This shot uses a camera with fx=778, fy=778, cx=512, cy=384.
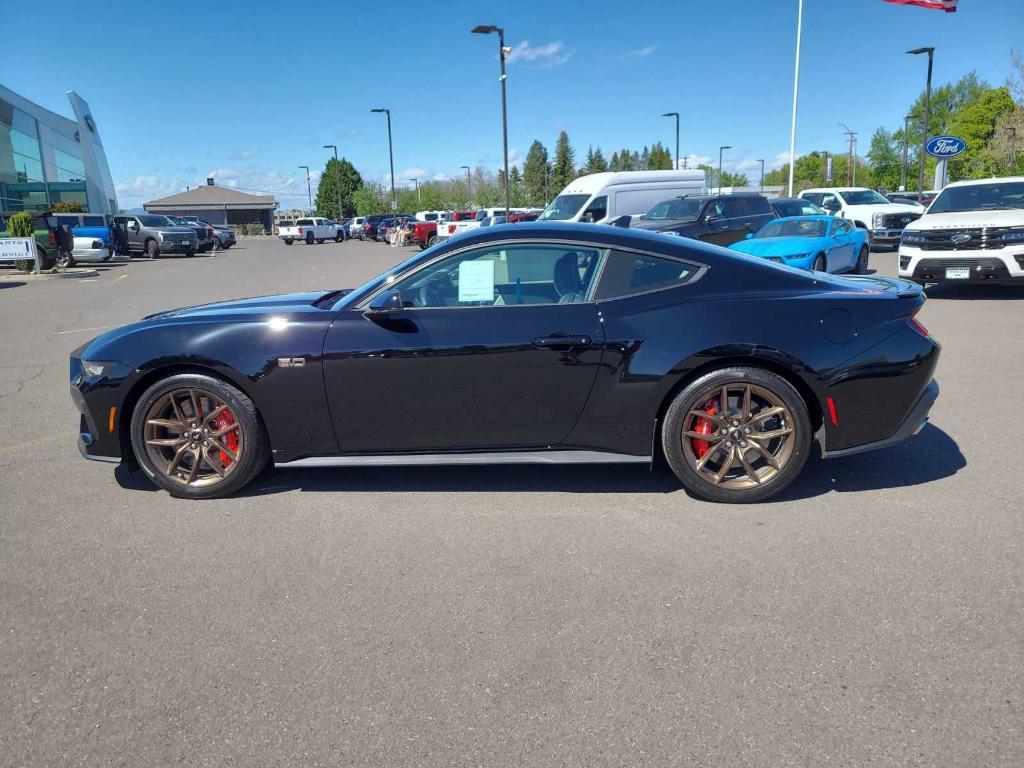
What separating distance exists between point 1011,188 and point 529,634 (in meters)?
12.5

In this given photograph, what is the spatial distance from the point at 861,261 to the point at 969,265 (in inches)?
130

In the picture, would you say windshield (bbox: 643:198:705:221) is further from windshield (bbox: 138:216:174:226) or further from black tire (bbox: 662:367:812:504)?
windshield (bbox: 138:216:174:226)

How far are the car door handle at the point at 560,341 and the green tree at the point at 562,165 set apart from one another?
106168 millimetres

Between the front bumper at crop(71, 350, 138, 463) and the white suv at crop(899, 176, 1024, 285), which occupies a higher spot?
the white suv at crop(899, 176, 1024, 285)

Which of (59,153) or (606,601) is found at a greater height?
(59,153)

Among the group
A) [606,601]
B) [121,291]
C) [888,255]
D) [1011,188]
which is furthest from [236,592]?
[888,255]

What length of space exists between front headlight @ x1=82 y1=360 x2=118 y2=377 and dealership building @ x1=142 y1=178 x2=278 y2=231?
108 m

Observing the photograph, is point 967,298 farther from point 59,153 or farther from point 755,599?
point 59,153

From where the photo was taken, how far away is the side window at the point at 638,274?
13.5 ft

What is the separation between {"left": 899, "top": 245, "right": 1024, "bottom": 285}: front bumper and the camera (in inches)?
430

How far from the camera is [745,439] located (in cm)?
406

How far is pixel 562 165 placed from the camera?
109m

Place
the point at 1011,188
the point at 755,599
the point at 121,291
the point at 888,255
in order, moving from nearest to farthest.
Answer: the point at 755,599
the point at 1011,188
the point at 121,291
the point at 888,255

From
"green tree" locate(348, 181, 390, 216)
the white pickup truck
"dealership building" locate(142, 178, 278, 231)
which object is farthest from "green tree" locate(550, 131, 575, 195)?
the white pickup truck
